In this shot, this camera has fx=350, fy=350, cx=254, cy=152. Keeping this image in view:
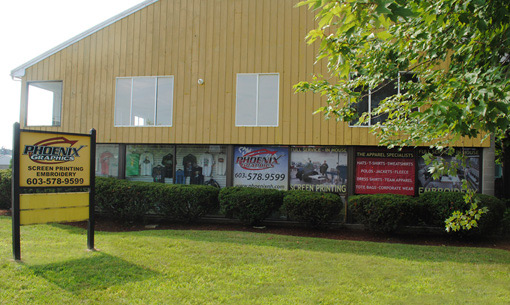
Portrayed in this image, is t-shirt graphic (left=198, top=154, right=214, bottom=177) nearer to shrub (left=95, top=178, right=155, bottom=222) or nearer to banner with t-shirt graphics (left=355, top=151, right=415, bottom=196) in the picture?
shrub (left=95, top=178, right=155, bottom=222)

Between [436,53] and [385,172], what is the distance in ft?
16.7

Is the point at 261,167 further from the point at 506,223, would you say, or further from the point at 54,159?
the point at 506,223

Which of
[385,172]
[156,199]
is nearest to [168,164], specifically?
[156,199]

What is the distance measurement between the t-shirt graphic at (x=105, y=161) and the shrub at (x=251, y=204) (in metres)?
4.41

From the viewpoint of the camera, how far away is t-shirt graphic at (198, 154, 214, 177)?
10.8 metres

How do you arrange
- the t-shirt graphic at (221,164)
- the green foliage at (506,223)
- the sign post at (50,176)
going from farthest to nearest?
1. the t-shirt graphic at (221,164)
2. the green foliage at (506,223)
3. the sign post at (50,176)

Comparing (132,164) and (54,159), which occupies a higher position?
(54,159)

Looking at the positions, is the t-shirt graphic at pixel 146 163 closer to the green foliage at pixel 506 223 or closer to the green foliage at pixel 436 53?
the green foliage at pixel 436 53

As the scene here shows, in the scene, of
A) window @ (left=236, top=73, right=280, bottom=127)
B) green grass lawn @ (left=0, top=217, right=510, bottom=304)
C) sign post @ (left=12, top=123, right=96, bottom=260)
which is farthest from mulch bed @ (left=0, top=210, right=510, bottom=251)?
sign post @ (left=12, top=123, right=96, bottom=260)

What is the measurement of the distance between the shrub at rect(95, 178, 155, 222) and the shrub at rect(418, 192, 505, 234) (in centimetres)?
713

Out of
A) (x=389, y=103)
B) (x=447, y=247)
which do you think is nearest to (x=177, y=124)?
(x=389, y=103)

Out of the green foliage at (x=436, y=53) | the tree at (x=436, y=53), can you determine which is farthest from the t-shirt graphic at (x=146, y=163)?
the tree at (x=436, y=53)

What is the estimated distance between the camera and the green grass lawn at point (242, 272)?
4.46m

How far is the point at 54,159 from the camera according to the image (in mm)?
6172
